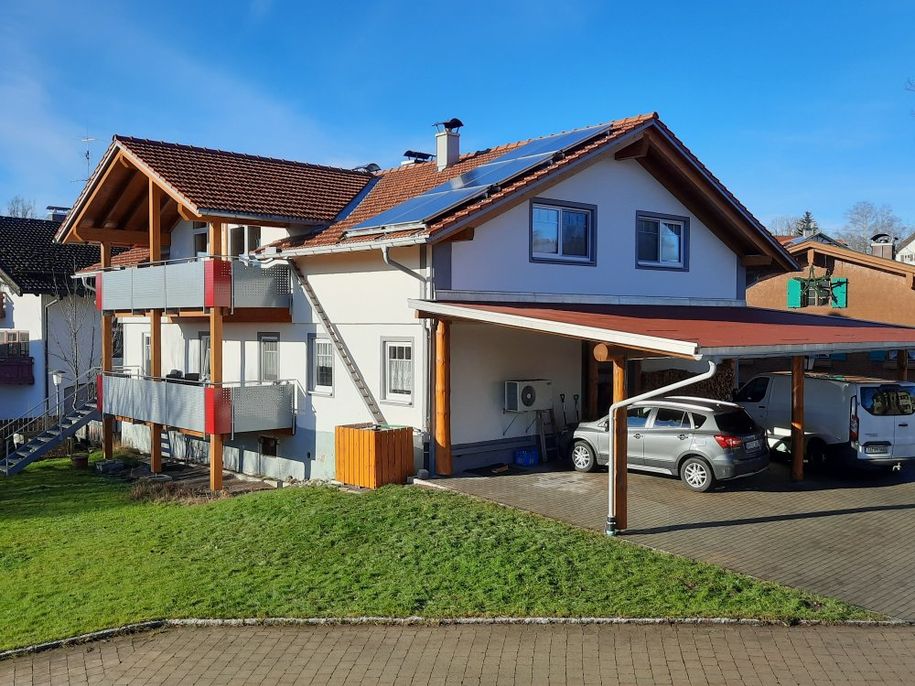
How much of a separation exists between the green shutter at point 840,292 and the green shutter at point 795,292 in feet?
3.52

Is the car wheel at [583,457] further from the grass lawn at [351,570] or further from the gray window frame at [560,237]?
the gray window frame at [560,237]

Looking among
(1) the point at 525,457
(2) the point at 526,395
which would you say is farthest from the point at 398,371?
(1) the point at 525,457

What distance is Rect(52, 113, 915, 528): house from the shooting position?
15172 mm

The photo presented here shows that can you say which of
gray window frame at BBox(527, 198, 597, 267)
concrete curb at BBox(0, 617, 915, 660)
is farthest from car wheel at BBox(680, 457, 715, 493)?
concrete curb at BBox(0, 617, 915, 660)

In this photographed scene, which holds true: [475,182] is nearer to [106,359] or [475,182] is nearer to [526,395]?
[526,395]

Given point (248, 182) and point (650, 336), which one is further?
point (248, 182)

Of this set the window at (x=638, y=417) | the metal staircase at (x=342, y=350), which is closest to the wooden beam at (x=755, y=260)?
the window at (x=638, y=417)

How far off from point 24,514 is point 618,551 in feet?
37.9

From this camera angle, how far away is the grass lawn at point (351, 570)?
8805mm

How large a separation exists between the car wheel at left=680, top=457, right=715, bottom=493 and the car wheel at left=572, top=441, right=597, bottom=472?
70.1 inches

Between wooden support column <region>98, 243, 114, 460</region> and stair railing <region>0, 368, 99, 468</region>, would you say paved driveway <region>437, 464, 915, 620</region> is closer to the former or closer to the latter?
wooden support column <region>98, 243, 114, 460</region>

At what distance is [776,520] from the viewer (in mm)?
11977

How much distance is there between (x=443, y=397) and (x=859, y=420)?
7.27 m

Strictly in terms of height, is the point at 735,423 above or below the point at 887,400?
below
